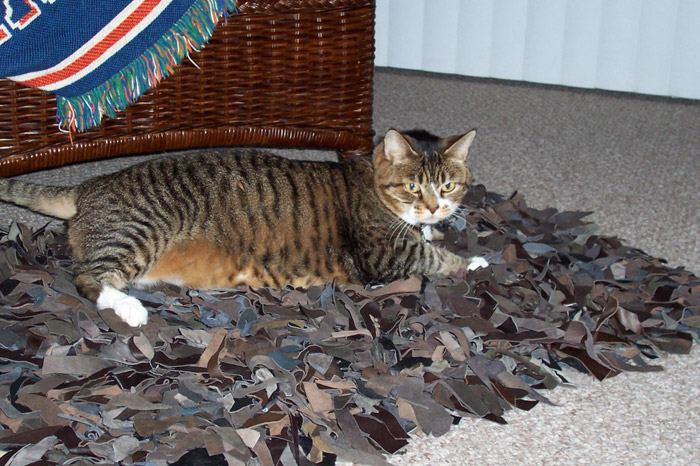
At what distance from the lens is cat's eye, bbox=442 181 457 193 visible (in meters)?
1.66

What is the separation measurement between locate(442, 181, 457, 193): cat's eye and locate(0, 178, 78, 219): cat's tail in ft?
2.48

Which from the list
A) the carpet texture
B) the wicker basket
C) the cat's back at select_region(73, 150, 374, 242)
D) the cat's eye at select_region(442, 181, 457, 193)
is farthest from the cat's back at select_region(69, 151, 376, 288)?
the carpet texture

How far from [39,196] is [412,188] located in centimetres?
76

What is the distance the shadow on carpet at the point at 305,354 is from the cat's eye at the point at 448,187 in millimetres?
183

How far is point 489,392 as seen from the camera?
127cm

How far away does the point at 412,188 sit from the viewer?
1.65 meters

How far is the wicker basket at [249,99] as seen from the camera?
176cm

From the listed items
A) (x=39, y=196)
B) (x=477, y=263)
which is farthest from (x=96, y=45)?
(x=477, y=263)

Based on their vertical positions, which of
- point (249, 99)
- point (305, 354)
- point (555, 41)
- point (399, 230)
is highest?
point (555, 41)

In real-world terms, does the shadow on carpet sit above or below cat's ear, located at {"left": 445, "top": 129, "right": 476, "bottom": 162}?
below

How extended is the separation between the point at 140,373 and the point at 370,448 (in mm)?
395

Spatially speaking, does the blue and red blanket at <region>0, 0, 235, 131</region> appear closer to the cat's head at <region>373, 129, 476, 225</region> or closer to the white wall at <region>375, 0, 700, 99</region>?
the cat's head at <region>373, 129, 476, 225</region>

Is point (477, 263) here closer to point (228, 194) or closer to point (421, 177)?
point (421, 177)

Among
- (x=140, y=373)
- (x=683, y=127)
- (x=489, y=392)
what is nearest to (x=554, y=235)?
(x=489, y=392)
